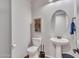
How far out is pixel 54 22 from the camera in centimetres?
152

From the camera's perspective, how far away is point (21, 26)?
1.51 metres

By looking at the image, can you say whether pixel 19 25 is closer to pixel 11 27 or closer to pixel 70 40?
pixel 11 27

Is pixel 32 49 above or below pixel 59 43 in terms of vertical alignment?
below

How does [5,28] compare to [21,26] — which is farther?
[21,26]

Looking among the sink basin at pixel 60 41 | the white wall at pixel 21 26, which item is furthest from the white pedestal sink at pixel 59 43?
the white wall at pixel 21 26

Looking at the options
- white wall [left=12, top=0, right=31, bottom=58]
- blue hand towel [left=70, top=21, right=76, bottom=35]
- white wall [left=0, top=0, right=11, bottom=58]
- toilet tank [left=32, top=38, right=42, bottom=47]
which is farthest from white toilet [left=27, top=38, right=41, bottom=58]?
blue hand towel [left=70, top=21, right=76, bottom=35]

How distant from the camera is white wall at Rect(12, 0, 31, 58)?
141cm

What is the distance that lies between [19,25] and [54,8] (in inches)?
30.0

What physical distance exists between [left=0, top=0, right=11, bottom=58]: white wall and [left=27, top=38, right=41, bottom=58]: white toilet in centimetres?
39

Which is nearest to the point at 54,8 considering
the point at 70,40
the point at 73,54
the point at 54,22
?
the point at 54,22

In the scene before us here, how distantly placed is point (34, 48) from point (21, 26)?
52 centimetres

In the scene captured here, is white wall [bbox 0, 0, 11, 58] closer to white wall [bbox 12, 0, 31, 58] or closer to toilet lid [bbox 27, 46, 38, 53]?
white wall [bbox 12, 0, 31, 58]

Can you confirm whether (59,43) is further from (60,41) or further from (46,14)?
(46,14)

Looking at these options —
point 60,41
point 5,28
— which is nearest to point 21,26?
point 5,28
